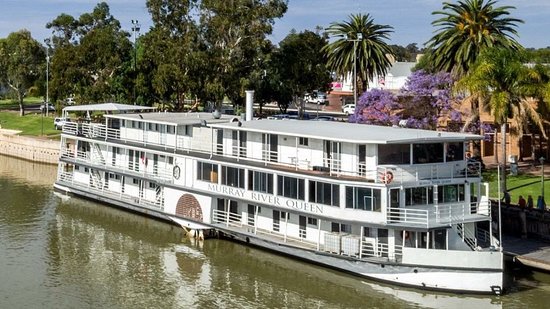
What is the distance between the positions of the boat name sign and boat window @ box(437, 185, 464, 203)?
19.4 ft

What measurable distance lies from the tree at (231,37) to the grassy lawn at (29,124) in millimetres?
25734

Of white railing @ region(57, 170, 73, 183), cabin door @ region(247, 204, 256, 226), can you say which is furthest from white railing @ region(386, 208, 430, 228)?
white railing @ region(57, 170, 73, 183)

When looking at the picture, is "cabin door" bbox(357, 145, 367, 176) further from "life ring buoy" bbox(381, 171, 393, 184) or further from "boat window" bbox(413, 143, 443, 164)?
"boat window" bbox(413, 143, 443, 164)

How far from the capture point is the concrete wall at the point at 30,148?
257ft

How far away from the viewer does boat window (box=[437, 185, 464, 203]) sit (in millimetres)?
33625

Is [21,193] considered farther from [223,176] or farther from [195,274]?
[195,274]

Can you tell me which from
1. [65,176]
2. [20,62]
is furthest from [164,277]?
[20,62]

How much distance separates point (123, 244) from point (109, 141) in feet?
39.6

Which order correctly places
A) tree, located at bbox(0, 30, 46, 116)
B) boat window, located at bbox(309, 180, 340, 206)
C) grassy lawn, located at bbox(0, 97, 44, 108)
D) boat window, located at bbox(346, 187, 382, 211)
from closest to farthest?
boat window, located at bbox(346, 187, 382, 211) < boat window, located at bbox(309, 180, 340, 206) < tree, located at bbox(0, 30, 46, 116) < grassy lawn, located at bbox(0, 97, 44, 108)

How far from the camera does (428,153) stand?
3369 centimetres

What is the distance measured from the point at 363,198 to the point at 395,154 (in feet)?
8.72

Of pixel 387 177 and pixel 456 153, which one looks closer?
pixel 387 177

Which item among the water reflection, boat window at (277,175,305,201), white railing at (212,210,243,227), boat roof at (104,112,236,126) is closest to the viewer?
boat window at (277,175,305,201)

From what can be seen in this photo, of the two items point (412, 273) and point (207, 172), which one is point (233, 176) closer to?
point (207, 172)
